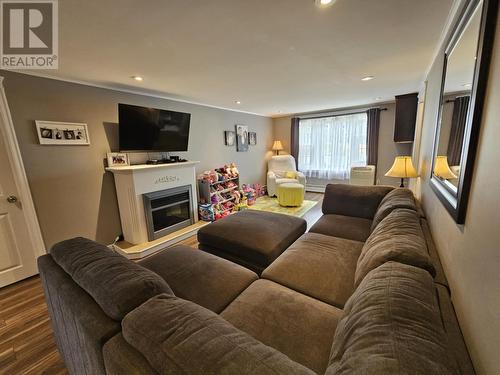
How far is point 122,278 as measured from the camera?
0.83 metres

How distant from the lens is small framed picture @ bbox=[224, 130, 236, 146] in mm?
4568

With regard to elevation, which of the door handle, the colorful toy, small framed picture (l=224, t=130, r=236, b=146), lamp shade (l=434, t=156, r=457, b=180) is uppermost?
small framed picture (l=224, t=130, r=236, b=146)

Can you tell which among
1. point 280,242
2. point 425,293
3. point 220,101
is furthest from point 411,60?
point 220,101

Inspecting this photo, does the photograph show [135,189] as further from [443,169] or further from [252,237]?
[443,169]

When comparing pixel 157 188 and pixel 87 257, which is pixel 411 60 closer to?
pixel 87 257

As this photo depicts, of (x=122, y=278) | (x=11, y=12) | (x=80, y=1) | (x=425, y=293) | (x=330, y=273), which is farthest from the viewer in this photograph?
(x=330, y=273)

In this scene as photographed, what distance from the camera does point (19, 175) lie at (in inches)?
83.0

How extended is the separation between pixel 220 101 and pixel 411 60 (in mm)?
2789

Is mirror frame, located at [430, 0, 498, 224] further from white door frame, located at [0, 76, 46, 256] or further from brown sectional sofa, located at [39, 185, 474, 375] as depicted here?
white door frame, located at [0, 76, 46, 256]

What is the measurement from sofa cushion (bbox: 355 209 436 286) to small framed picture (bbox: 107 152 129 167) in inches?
119

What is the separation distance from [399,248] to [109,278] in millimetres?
1285

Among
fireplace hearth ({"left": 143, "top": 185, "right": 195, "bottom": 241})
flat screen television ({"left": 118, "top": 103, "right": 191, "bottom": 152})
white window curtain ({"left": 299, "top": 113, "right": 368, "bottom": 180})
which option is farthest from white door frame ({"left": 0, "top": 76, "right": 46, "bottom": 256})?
white window curtain ({"left": 299, "top": 113, "right": 368, "bottom": 180})

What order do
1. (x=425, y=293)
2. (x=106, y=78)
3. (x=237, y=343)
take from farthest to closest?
(x=106, y=78) < (x=425, y=293) < (x=237, y=343)

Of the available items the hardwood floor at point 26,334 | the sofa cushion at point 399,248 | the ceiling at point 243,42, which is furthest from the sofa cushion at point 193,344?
the ceiling at point 243,42
